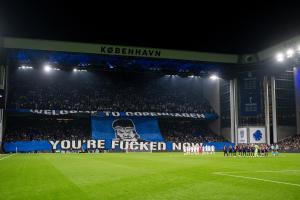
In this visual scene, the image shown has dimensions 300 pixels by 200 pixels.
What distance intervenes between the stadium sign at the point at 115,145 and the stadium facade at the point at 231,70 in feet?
22.1

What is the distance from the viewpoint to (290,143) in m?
61.9

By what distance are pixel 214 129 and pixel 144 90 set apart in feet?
54.6

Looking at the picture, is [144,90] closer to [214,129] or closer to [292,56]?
[214,129]

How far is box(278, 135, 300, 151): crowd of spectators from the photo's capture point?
59.7 metres

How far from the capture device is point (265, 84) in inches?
2576

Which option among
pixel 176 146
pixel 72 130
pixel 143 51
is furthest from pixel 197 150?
pixel 72 130

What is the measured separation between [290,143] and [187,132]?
1954cm

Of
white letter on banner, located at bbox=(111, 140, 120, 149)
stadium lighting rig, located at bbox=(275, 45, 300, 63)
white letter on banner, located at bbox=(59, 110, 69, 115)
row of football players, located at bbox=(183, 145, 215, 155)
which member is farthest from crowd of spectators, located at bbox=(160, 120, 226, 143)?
stadium lighting rig, located at bbox=(275, 45, 300, 63)

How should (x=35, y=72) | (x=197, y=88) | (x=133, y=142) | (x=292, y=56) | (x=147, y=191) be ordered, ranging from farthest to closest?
1. (x=197, y=88)
2. (x=35, y=72)
3. (x=133, y=142)
4. (x=292, y=56)
5. (x=147, y=191)

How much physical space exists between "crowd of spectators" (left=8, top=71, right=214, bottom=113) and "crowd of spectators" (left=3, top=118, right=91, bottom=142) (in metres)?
3.63

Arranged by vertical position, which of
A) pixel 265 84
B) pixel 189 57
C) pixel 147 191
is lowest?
pixel 147 191

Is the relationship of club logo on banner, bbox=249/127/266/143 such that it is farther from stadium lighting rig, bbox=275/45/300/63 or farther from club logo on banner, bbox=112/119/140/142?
club logo on banner, bbox=112/119/140/142

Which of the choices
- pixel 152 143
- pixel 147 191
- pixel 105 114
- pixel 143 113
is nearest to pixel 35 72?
pixel 105 114

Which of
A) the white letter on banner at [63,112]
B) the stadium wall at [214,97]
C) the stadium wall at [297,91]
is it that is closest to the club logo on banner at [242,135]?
the stadium wall at [214,97]
